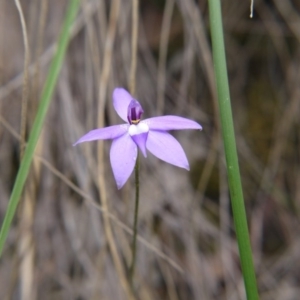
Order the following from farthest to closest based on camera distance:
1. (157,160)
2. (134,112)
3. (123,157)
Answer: (157,160), (134,112), (123,157)

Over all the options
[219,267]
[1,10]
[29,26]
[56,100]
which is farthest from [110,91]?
[219,267]

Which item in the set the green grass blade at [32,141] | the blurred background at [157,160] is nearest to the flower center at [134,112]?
the green grass blade at [32,141]

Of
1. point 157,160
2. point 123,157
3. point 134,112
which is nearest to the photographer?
point 123,157

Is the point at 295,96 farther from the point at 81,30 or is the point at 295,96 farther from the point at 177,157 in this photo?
the point at 177,157

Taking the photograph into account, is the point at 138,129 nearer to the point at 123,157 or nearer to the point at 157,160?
the point at 123,157

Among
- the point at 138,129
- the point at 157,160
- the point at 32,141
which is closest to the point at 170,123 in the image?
the point at 138,129

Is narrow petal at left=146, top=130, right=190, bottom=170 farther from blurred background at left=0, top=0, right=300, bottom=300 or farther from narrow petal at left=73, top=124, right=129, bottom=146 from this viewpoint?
blurred background at left=0, top=0, right=300, bottom=300

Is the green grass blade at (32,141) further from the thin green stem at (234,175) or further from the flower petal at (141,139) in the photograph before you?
the thin green stem at (234,175)
